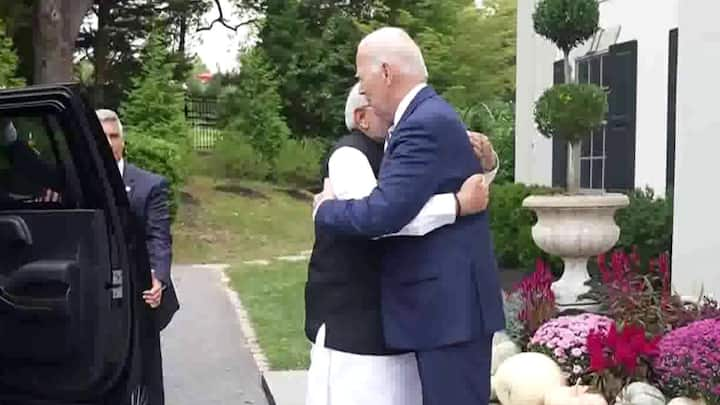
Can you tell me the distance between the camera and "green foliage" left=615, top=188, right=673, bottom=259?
29.8ft

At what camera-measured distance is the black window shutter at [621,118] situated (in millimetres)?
10969

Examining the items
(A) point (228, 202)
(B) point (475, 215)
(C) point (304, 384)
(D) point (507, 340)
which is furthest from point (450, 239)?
(A) point (228, 202)

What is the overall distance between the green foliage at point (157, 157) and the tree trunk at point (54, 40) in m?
1.87

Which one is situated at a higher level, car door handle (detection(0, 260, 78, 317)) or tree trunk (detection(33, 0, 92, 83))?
tree trunk (detection(33, 0, 92, 83))

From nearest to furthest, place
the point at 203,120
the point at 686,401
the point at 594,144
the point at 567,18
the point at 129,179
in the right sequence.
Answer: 1. the point at 686,401
2. the point at 129,179
3. the point at 567,18
4. the point at 594,144
5. the point at 203,120

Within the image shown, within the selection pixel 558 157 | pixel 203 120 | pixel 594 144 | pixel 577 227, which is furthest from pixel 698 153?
pixel 203 120

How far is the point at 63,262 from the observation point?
3199 mm

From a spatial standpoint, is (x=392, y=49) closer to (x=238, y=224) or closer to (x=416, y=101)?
(x=416, y=101)

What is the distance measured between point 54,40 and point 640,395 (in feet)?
47.5

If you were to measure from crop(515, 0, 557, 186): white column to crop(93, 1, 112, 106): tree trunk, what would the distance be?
12900 millimetres

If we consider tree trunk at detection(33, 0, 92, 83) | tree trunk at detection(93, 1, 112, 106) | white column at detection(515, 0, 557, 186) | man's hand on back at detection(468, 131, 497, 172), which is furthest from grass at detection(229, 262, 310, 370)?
tree trunk at detection(93, 1, 112, 106)

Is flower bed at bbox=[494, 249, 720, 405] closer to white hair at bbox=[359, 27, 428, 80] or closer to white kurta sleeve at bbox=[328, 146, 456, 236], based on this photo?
white kurta sleeve at bbox=[328, 146, 456, 236]

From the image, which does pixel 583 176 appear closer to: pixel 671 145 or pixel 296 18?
pixel 671 145

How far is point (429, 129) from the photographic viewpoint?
9.80ft
